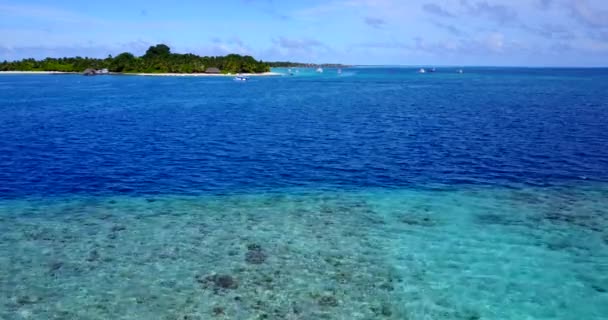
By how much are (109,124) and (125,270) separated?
62.1m

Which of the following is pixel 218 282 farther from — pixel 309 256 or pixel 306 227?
pixel 306 227

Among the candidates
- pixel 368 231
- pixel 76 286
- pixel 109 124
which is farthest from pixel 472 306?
pixel 109 124

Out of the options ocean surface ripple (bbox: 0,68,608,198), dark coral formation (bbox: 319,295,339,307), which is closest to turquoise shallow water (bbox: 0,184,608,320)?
dark coral formation (bbox: 319,295,339,307)

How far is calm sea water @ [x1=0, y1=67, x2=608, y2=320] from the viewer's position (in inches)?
848

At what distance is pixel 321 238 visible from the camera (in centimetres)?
2886

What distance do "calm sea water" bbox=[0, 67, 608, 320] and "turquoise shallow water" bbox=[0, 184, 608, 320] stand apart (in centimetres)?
11

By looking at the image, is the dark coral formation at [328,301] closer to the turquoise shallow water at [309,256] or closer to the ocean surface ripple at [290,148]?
the turquoise shallow water at [309,256]

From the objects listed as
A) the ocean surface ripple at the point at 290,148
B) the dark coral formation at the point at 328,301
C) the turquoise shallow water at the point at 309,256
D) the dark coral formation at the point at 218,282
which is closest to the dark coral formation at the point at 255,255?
A: the turquoise shallow water at the point at 309,256

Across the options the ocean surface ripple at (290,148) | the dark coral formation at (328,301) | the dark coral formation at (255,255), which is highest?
the ocean surface ripple at (290,148)

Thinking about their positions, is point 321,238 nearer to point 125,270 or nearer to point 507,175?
point 125,270

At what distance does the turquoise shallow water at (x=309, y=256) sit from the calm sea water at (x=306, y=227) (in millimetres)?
107

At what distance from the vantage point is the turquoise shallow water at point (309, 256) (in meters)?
21.0

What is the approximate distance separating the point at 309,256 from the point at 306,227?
4.56m

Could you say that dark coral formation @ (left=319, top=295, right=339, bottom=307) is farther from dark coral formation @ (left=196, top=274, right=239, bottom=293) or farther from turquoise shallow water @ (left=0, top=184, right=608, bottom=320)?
dark coral formation @ (left=196, top=274, right=239, bottom=293)
